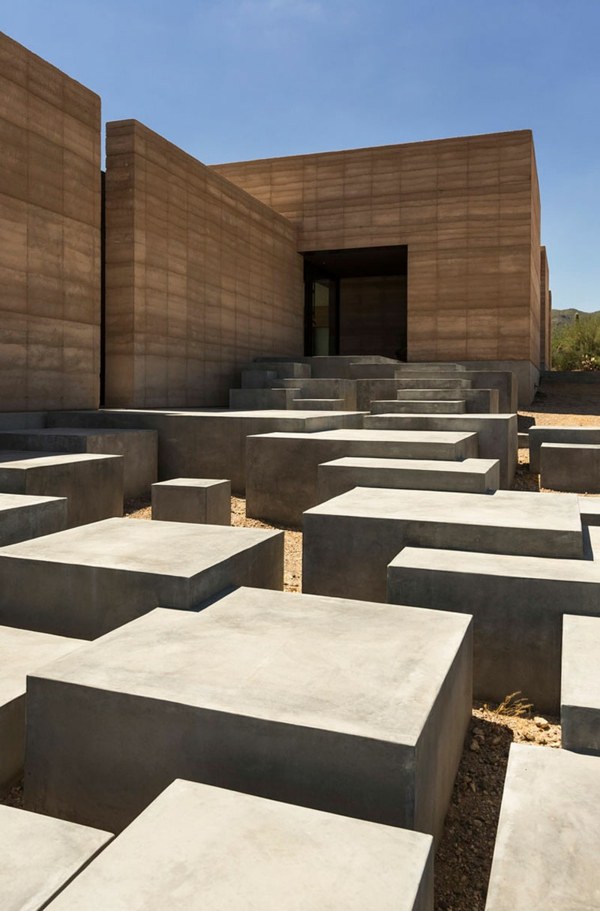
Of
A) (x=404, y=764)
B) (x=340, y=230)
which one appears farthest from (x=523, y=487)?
(x=340, y=230)

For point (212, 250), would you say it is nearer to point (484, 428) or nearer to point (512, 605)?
point (484, 428)

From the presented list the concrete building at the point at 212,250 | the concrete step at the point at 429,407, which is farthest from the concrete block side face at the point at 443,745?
the concrete building at the point at 212,250

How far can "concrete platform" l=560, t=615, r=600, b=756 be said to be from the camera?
9.16ft

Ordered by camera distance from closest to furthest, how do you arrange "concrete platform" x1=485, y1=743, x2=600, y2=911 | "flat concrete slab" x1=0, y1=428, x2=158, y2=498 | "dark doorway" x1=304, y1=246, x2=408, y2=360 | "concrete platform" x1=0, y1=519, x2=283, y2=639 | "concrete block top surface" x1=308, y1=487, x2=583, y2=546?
"concrete platform" x1=485, y1=743, x2=600, y2=911, "concrete platform" x1=0, y1=519, x2=283, y2=639, "concrete block top surface" x1=308, y1=487, x2=583, y2=546, "flat concrete slab" x1=0, y1=428, x2=158, y2=498, "dark doorway" x1=304, y1=246, x2=408, y2=360

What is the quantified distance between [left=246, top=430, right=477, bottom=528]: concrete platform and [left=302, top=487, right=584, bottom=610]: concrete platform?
9.24 ft

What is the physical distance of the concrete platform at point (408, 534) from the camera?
502cm

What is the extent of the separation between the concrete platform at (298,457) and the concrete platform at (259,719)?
5.36 metres

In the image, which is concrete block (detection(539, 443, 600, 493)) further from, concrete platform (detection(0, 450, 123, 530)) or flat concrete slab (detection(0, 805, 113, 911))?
flat concrete slab (detection(0, 805, 113, 911))

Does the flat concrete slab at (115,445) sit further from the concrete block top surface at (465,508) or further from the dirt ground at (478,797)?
the dirt ground at (478,797)

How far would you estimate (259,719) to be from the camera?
2.65 metres

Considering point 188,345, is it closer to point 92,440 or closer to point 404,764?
point 92,440

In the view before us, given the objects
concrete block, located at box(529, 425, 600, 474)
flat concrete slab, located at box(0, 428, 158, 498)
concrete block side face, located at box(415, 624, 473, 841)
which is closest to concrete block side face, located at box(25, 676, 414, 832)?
concrete block side face, located at box(415, 624, 473, 841)

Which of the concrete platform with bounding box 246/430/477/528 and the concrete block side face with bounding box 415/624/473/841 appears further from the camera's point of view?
the concrete platform with bounding box 246/430/477/528

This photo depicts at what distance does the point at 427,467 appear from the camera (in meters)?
7.62
